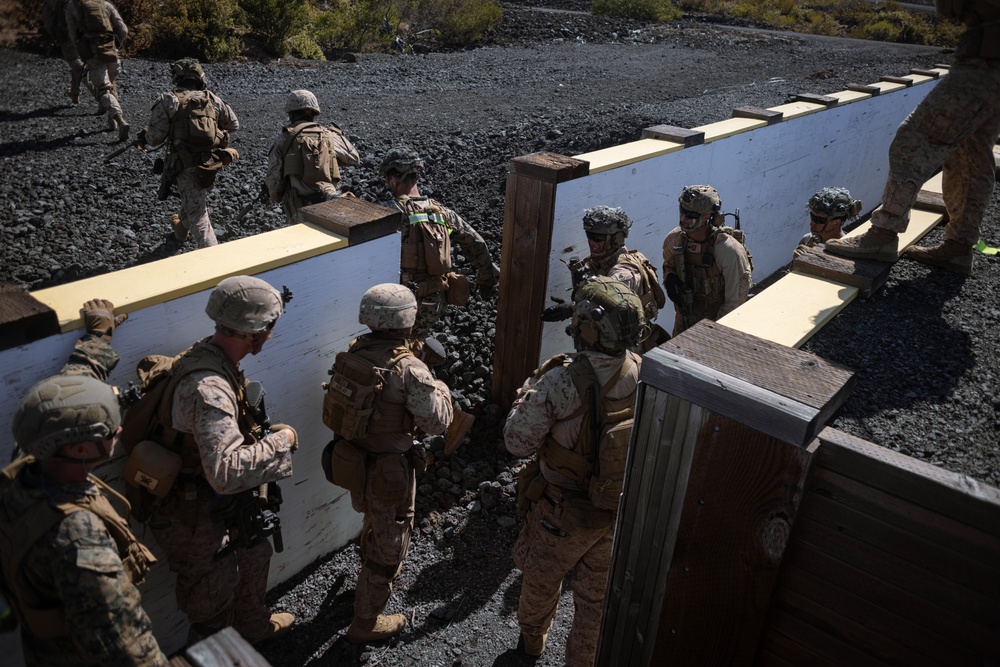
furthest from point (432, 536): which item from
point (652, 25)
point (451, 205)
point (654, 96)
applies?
point (652, 25)

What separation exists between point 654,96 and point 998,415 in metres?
11.0

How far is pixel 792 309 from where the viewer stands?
3.20 meters

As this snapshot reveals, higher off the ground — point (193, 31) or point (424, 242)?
point (193, 31)

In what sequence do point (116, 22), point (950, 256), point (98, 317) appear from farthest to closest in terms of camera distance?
point (116, 22)
point (950, 256)
point (98, 317)

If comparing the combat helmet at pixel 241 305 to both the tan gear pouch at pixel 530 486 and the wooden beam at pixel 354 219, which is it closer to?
the wooden beam at pixel 354 219

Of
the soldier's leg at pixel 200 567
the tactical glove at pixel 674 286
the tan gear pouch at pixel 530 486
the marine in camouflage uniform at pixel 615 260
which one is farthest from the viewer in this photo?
the tactical glove at pixel 674 286

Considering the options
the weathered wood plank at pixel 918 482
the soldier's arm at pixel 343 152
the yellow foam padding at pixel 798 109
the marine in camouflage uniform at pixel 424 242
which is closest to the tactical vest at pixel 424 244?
the marine in camouflage uniform at pixel 424 242

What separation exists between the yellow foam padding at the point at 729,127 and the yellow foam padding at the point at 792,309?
9.97 feet

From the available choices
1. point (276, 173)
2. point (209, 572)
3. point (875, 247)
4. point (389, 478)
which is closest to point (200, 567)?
point (209, 572)

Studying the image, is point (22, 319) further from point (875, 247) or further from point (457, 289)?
point (875, 247)

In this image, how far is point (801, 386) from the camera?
6.59 ft

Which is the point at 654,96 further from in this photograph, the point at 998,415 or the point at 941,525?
the point at 941,525

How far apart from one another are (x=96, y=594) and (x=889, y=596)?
2287 mm

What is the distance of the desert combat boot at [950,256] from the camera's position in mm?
4090
